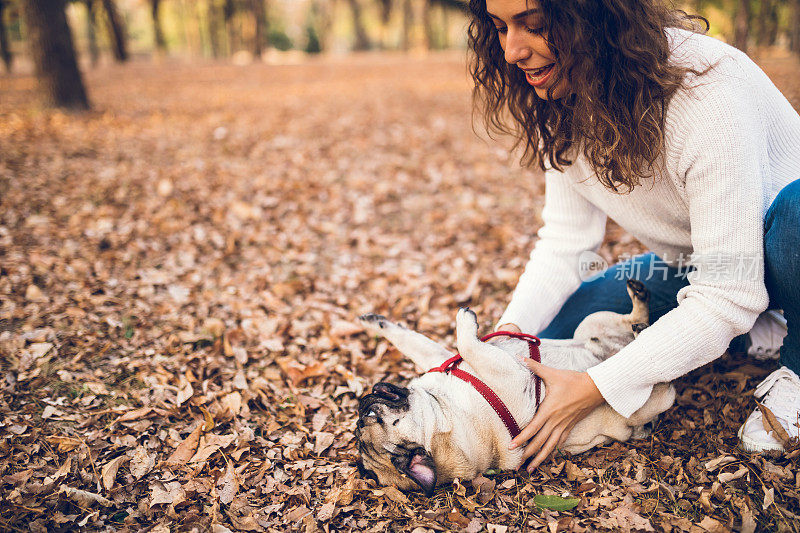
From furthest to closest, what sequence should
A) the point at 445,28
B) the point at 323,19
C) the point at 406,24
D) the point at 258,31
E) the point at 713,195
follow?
1. the point at 323,19
2. the point at 445,28
3. the point at 406,24
4. the point at 258,31
5. the point at 713,195

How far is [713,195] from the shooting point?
2.05 meters

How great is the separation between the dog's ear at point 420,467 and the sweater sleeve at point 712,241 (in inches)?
31.9

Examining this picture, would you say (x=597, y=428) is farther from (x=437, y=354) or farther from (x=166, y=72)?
(x=166, y=72)

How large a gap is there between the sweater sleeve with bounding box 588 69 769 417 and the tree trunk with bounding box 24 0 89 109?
8950 millimetres

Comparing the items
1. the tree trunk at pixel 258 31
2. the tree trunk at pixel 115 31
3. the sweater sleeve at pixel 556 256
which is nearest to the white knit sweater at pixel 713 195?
the sweater sleeve at pixel 556 256

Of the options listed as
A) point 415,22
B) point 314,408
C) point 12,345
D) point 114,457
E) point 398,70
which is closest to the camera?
point 114,457

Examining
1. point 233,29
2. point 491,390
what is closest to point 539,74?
point 491,390

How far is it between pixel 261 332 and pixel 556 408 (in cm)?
225

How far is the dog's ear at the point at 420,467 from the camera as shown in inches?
86.7

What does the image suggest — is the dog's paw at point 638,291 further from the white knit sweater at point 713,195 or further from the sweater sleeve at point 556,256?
the white knit sweater at point 713,195

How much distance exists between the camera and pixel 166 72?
16891mm

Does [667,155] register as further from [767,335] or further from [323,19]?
[323,19]

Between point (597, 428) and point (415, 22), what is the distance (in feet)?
136

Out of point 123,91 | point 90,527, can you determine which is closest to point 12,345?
point 90,527
